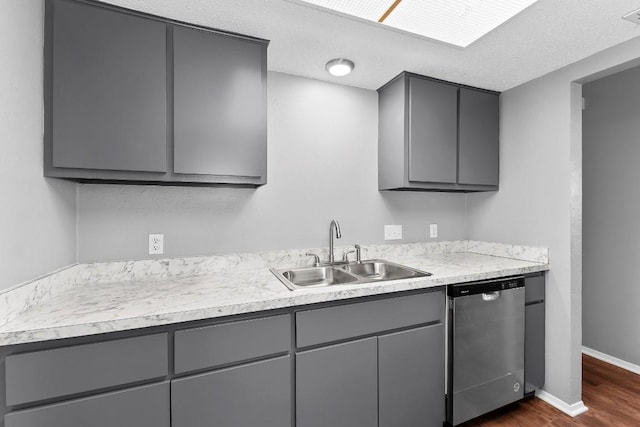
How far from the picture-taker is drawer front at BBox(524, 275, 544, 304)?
2043 millimetres

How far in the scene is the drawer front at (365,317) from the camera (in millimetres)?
1401

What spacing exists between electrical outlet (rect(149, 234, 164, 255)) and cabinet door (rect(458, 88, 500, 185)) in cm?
216

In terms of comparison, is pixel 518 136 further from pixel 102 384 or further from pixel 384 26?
pixel 102 384

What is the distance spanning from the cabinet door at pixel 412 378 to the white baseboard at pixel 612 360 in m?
1.93

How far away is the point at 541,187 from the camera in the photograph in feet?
7.20

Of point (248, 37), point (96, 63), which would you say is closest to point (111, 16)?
point (96, 63)

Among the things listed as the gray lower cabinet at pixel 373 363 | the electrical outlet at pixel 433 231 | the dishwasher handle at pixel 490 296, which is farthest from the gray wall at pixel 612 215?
the gray lower cabinet at pixel 373 363

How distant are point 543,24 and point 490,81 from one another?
2.37 ft

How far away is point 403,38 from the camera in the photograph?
1.70m

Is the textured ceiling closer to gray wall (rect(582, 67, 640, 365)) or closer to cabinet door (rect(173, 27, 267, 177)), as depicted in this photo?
cabinet door (rect(173, 27, 267, 177))

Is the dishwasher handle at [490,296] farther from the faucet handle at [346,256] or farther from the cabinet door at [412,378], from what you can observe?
the faucet handle at [346,256]

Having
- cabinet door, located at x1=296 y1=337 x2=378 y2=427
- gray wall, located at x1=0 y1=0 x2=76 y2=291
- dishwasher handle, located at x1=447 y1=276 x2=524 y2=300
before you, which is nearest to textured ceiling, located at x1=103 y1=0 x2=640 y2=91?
gray wall, located at x1=0 y1=0 x2=76 y2=291

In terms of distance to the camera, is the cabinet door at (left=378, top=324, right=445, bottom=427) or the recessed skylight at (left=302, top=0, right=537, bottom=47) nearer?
the recessed skylight at (left=302, top=0, right=537, bottom=47)

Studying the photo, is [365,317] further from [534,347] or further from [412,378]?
[534,347]
